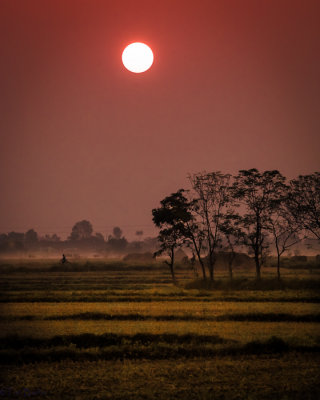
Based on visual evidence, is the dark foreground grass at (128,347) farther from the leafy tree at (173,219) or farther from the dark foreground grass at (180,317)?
the leafy tree at (173,219)

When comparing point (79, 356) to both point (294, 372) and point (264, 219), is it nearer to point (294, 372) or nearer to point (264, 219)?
Result: point (294, 372)

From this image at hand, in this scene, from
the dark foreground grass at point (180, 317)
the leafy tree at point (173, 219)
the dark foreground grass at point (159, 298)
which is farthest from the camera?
the leafy tree at point (173, 219)

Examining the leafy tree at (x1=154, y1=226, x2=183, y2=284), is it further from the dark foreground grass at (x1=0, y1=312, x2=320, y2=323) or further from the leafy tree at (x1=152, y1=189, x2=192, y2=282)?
the dark foreground grass at (x1=0, y1=312, x2=320, y2=323)

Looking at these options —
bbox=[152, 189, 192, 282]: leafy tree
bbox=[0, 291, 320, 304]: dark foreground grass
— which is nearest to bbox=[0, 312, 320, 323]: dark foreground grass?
bbox=[0, 291, 320, 304]: dark foreground grass

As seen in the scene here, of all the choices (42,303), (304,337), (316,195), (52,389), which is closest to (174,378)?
(52,389)

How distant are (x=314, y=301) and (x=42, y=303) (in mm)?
23875

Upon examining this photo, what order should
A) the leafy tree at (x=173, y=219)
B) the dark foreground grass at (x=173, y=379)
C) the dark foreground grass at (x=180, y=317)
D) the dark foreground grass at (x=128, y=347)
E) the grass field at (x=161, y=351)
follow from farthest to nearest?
1. the leafy tree at (x=173, y=219)
2. the dark foreground grass at (x=180, y=317)
3. the dark foreground grass at (x=128, y=347)
4. the grass field at (x=161, y=351)
5. the dark foreground grass at (x=173, y=379)

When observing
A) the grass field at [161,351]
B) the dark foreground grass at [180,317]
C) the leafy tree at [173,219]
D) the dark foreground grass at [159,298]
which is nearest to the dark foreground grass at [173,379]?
the grass field at [161,351]

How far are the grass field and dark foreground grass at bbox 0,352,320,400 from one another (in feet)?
0.12

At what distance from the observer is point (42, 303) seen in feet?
114

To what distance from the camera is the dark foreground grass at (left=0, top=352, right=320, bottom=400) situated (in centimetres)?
1289

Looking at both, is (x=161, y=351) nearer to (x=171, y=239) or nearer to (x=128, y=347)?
(x=128, y=347)

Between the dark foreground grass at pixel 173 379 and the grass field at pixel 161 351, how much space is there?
35 millimetres

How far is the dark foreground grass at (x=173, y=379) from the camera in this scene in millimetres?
12891
